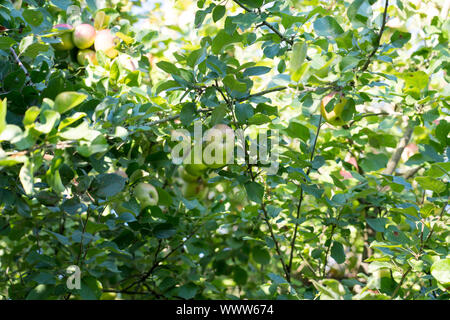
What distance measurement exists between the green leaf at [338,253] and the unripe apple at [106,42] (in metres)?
1.04

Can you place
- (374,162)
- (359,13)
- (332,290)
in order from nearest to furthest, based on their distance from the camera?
(332,290) → (359,13) → (374,162)

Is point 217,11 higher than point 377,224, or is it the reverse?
point 217,11

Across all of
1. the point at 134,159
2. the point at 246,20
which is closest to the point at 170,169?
the point at 134,159

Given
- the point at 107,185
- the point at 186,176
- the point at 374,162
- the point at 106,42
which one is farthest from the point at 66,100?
the point at 374,162

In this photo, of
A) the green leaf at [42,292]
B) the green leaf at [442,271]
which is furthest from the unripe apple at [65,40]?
the green leaf at [442,271]

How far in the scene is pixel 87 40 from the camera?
1635mm

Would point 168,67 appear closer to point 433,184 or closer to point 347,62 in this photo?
point 347,62

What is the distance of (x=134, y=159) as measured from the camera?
57.6 inches

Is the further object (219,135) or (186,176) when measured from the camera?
(186,176)

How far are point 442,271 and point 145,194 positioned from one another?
88 centimetres

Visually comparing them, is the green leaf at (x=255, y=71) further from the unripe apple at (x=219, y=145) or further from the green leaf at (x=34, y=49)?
the green leaf at (x=34, y=49)

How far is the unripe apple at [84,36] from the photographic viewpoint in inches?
64.2
